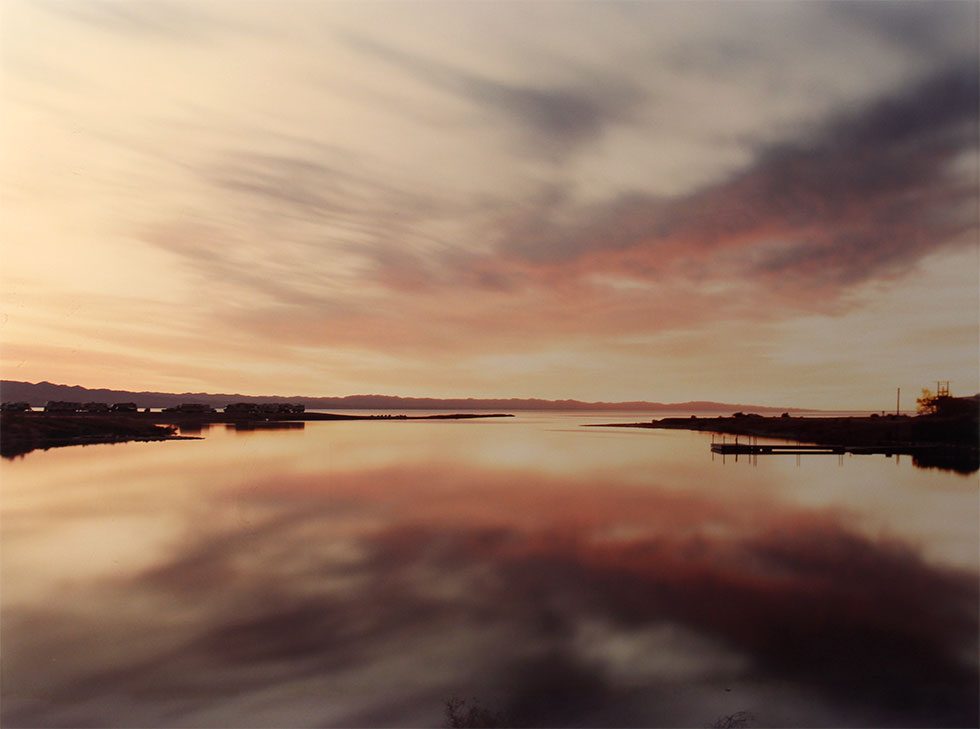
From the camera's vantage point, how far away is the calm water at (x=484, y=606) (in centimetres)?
1441

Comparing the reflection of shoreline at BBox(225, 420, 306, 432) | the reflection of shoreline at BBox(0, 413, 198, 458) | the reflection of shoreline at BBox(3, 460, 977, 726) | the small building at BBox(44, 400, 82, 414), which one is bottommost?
the reflection of shoreline at BBox(3, 460, 977, 726)

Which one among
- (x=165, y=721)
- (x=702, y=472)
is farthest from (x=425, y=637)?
(x=702, y=472)

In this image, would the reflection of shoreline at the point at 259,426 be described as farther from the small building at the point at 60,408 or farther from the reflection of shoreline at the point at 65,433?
the small building at the point at 60,408

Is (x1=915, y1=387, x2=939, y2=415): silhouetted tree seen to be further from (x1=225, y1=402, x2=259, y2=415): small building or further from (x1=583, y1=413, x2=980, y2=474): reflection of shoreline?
(x1=225, y1=402, x2=259, y2=415): small building

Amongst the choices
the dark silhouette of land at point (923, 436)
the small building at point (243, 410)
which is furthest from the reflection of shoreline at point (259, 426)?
the dark silhouette of land at point (923, 436)

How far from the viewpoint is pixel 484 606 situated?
2056 centimetres

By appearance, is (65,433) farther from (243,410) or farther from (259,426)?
(243,410)

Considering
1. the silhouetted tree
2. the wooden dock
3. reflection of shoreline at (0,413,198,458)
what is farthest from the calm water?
the silhouetted tree

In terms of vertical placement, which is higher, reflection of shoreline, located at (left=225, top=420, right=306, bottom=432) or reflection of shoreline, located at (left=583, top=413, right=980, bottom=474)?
reflection of shoreline, located at (left=583, top=413, right=980, bottom=474)

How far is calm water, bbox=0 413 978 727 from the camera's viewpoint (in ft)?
47.3

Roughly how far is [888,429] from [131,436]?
109558 mm

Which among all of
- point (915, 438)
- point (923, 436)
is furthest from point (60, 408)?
point (923, 436)

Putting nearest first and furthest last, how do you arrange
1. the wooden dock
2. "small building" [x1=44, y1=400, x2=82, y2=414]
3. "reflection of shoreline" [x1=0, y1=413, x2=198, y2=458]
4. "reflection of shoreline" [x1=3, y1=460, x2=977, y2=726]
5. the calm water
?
"reflection of shoreline" [x1=3, y1=460, x2=977, y2=726], the calm water, "reflection of shoreline" [x1=0, y1=413, x2=198, y2=458], the wooden dock, "small building" [x1=44, y1=400, x2=82, y2=414]

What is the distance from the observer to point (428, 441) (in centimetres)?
9975
